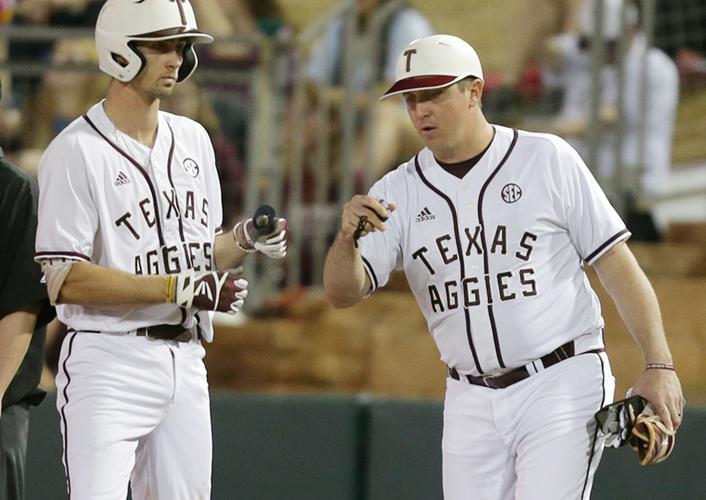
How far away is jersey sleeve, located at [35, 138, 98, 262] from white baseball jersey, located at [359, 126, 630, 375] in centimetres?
85

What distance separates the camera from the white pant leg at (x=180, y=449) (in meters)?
4.14

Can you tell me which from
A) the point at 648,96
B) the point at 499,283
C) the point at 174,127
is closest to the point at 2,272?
the point at 174,127

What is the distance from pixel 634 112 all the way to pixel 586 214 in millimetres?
3989

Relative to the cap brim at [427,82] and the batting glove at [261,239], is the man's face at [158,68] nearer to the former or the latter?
the batting glove at [261,239]

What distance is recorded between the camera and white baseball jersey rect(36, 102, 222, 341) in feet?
13.2

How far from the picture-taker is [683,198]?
8.13 m

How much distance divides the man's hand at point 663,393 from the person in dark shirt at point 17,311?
1744 millimetres

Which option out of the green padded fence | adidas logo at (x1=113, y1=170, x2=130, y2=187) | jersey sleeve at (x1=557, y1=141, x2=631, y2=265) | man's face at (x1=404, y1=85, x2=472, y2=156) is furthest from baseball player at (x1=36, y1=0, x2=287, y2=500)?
the green padded fence

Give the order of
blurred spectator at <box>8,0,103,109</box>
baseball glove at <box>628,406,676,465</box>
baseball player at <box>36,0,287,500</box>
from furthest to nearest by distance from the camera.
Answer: blurred spectator at <box>8,0,103,109</box>
baseball player at <box>36,0,287,500</box>
baseball glove at <box>628,406,676,465</box>

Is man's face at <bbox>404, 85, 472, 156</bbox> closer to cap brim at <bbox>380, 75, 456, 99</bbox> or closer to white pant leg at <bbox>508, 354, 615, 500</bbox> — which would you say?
cap brim at <bbox>380, 75, 456, 99</bbox>

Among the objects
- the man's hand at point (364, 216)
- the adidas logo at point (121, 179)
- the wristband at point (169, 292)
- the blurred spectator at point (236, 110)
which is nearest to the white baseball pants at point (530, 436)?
the man's hand at point (364, 216)

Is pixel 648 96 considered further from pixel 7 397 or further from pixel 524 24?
pixel 7 397

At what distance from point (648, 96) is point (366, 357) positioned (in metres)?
2.22

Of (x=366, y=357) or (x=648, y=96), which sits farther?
(x=648, y=96)
